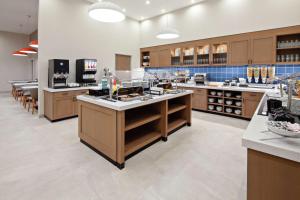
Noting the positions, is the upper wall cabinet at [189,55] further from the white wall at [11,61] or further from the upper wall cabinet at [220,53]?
the white wall at [11,61]

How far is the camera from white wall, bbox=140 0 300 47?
13.6ft

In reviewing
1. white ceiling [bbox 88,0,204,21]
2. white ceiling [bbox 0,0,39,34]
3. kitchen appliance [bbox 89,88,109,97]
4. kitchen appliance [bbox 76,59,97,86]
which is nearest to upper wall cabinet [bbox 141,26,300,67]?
white ceiling [bbox 88,0,204,21]

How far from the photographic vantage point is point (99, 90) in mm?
2799

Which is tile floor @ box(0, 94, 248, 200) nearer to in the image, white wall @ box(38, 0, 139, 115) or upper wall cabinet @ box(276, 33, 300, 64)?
white wall @ box(38, 0, 139, 115)

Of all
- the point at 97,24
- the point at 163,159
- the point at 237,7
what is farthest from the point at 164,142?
the point at 97,24

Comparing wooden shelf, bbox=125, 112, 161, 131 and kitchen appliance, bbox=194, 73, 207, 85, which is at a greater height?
kitchen appliance, bbox=194, 73, 207, 85

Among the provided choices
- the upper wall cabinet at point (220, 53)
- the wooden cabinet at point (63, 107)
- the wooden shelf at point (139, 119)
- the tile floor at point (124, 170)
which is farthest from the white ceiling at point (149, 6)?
the tile floor at point (124, 170)

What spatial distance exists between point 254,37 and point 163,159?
14.1 feet

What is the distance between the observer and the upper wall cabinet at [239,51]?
4.69 metres

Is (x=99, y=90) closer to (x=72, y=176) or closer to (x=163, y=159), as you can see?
(x=72, y=176)

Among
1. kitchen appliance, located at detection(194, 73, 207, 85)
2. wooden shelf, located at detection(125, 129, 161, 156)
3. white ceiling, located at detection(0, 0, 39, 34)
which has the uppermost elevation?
white ceiling, located at detection(0, 0, 39, 34)

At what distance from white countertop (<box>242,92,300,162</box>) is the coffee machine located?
4.63 meters

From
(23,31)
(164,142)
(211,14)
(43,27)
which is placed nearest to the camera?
(164,142)

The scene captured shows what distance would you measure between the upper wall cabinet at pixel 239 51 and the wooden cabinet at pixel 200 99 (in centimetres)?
124
